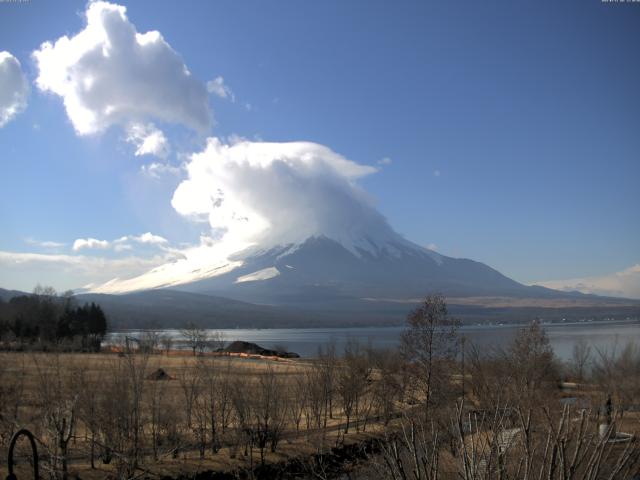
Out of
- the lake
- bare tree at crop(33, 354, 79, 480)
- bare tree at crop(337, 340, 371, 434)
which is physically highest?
bare tree at crop(33, 354, 79, 480)

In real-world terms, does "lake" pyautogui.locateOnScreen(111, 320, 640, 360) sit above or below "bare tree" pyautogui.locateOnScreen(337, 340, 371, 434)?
below

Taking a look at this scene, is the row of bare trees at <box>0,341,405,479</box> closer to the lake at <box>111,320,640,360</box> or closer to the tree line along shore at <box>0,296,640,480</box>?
the tree line along shore at <box>0,296,640,480</box>

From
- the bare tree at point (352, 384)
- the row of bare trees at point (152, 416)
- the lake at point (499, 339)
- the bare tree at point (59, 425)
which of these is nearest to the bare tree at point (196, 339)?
the lake at point (499, 339)

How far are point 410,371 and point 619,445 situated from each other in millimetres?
13244

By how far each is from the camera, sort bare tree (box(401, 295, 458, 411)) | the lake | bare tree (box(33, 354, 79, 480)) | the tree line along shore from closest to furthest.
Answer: bare tree (box(33, 354, 79, 480)) → the tree line along shore → bare tree (box(401, 295, 458, 411)) → the lake

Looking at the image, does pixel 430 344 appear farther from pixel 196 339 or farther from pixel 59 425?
pixel 196 339

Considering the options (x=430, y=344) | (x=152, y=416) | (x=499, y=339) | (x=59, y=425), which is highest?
(x=430, y=344)

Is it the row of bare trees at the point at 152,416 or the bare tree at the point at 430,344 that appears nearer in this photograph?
the row of bare trees at the point at 152,416

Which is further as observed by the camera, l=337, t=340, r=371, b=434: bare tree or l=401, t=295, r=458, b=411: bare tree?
l=337, t=340, r=371, b=434: bare tree

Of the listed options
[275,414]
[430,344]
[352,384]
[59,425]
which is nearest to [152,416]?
[275,414]

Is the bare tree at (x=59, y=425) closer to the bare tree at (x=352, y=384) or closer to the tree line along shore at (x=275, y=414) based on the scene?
the tree line along shore at (x=275, y=414)

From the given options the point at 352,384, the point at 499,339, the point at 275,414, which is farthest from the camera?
the point at 499,339

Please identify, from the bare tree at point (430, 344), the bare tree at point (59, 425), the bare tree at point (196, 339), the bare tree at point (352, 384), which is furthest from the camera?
the bare tree at point (196, 339)

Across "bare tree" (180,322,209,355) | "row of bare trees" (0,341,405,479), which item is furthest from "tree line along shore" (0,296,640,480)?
"bare tree" (180,322,209,355)
